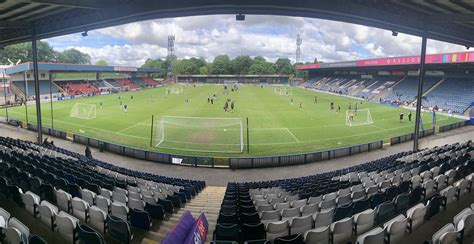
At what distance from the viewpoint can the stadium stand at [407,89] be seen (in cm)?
5603

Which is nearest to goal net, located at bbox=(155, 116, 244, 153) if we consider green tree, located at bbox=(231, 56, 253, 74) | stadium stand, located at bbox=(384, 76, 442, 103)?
stadium stand, located at bbox=(384, 76, 442, 103)

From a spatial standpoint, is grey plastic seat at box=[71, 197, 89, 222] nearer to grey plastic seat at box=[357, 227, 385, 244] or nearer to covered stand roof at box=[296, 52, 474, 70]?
grey plastic seat at box=[357, 227, 385, 244]

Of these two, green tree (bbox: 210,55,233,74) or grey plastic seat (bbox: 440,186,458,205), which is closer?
grey plastic seat (bbox: 440,186,458,205)

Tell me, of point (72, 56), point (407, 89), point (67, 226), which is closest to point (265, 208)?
point (67, 226)

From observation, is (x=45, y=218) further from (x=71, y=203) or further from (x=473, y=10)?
(x=473, y=10)

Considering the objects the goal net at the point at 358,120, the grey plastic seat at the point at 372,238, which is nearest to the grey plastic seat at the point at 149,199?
the grey plastic seat at the point at 372,238

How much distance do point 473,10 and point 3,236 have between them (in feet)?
57.7

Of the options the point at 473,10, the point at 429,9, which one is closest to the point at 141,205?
the point at 429,9

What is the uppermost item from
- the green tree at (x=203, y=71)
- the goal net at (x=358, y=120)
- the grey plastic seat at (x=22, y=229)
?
the green tree at (x=203, y=71)

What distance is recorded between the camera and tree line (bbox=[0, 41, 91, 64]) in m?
94.9

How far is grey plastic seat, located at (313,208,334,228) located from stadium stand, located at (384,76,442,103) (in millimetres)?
55483

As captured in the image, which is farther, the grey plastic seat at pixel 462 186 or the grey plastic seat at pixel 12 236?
the grey plastic seat at pixel 462 186

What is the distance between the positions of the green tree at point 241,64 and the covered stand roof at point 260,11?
159 metres

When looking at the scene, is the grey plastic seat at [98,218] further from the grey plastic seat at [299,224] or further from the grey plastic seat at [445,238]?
the grey plastic seat at [445,238]
